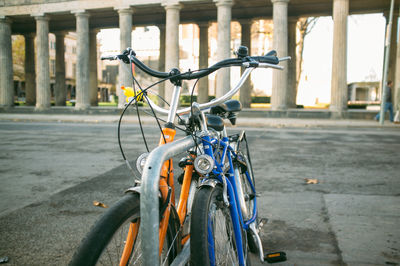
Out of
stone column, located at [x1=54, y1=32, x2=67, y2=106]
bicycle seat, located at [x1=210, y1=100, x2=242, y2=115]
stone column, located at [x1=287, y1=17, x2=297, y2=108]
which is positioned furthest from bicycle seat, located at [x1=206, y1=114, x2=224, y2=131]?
stone column, located at [x1=54, y1=32, x2=67, y2=106]

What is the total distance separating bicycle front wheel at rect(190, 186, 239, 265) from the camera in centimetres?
170

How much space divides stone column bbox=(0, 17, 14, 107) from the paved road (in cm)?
2259

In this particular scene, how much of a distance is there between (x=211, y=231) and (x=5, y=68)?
3136 cm

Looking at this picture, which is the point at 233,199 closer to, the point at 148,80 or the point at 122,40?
the point at 122,40

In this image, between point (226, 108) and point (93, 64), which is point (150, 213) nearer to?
point (226, 108)

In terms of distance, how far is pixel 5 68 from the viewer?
95.2 ft

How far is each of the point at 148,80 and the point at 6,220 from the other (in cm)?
4323

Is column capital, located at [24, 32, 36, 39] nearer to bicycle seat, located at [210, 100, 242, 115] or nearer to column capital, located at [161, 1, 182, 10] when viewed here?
column capital, located at [161, 1, 182, 10]

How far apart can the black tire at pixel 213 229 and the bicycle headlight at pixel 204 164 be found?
10cm

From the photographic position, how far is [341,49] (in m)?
21.9

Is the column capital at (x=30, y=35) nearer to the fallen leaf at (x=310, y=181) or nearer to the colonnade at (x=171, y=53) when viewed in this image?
the colonnade at (x=171, y=53)

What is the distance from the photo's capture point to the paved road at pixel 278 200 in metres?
3.17

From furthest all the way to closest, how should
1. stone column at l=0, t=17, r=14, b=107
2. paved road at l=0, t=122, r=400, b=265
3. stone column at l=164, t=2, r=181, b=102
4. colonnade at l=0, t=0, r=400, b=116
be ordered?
stone column at l=0, t=17, r=14, b=107
stone column at l=164, t=2, r=181, b=102
colonnade at l=0, t=0, r=400, b=116
paved road at l=0, t=122, r=400, b=265

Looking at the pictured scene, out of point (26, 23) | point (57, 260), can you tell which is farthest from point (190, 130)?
point (26, 23)
